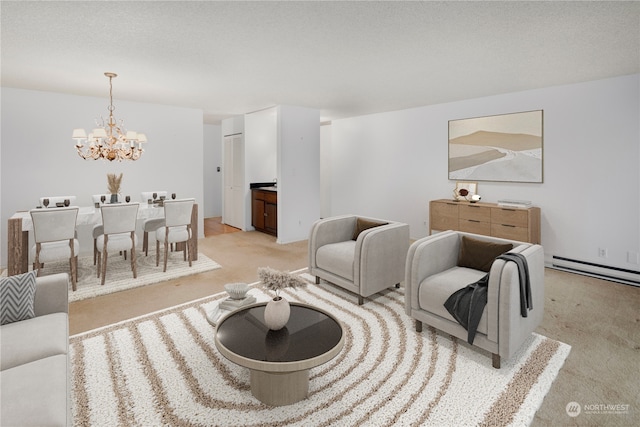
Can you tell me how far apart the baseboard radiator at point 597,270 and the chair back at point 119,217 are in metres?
5.57

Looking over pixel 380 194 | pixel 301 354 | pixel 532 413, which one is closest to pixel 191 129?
pixel 380 194

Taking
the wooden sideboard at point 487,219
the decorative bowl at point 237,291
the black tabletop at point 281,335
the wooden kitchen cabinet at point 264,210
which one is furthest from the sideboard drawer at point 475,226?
the decorative bowl at point 237,291

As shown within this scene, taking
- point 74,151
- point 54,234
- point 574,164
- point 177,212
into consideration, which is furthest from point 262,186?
point 574,164

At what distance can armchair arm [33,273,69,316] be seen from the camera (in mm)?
2227

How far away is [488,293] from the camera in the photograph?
7.69ft

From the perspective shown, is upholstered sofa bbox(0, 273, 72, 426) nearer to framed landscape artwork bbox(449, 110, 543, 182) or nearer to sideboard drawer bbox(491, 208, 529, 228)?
sideboard drawer bbox(491, 208, 529, 228)

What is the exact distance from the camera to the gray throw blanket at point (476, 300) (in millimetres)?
2361

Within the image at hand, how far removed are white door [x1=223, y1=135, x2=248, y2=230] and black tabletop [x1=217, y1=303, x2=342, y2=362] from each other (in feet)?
16.8

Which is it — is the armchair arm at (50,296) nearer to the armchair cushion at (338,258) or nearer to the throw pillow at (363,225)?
the armchair cushion at (338,258)

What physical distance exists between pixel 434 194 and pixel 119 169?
535cm

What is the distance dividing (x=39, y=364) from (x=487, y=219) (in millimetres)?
Result: 5054

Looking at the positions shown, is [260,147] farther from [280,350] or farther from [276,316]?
[280,350]

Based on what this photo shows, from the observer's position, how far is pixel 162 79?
4.23 metres

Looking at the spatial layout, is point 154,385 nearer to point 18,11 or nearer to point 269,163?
point 18,11
